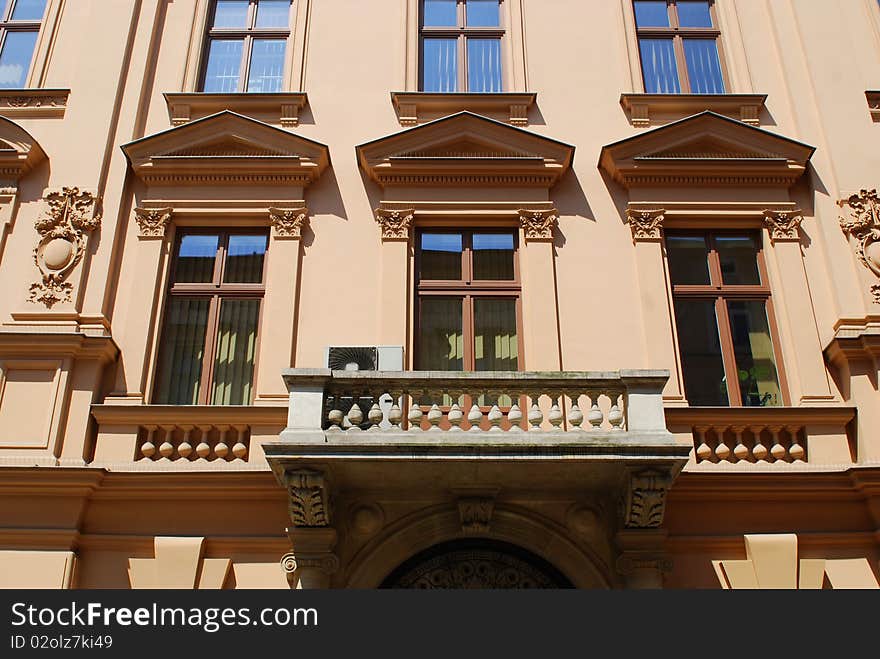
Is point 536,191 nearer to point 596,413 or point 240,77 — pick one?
point 596,413

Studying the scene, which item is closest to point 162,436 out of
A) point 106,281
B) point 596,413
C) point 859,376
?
point 106,281

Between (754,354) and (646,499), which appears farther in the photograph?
(754,354)

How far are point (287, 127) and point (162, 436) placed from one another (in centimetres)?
401

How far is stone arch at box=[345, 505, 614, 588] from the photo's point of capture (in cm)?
755

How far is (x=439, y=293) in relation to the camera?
911cm

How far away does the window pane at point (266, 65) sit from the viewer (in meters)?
10.4

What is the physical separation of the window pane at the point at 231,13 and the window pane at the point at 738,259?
6788mm

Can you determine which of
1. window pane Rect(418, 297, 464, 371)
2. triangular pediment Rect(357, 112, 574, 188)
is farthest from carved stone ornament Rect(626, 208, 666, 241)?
window pane Rect(418, 297, 464, 371)

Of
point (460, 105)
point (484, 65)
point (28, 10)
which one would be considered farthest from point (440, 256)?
point (28, 10)

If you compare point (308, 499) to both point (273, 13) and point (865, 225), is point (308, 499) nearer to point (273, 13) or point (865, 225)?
point (865, 225)

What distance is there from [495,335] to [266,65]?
4789 mm

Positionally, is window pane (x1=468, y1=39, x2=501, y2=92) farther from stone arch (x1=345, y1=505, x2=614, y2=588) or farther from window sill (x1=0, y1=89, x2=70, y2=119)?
stone arch (x1=345, y1=505, x2=614, y2=588)

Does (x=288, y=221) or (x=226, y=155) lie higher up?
(x=226, y=155)

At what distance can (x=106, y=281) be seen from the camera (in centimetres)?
882
